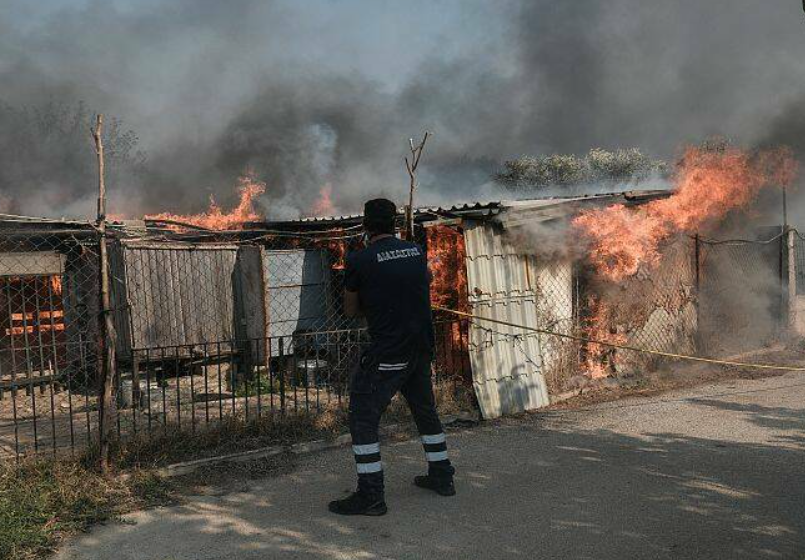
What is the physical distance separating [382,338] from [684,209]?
22.3 ft

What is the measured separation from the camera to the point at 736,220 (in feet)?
36.4

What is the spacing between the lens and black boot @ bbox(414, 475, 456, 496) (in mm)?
4855

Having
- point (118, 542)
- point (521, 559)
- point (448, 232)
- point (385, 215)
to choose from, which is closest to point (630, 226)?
point (448, 232)

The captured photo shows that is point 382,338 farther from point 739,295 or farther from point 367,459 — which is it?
point 739,295

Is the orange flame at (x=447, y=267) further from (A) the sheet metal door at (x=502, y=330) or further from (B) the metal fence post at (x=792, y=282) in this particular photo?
(B) the metal fence post at (x=792, y=282)

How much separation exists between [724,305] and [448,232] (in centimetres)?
550

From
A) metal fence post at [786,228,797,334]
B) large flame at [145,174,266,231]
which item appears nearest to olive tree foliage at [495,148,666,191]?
large flame at [145,174,266,231]

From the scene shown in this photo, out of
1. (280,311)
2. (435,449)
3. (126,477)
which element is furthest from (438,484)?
(280,311)

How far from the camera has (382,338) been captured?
4703 millimetres

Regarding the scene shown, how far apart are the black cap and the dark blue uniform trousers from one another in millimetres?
916

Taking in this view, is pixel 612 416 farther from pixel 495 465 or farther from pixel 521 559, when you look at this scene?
pixel 521 559

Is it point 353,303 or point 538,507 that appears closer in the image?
point 538,507

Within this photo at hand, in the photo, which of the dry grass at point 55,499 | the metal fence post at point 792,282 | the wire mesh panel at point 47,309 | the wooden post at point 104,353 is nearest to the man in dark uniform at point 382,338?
the dry grass at point 55,499

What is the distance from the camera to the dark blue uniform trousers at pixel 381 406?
179 inches
